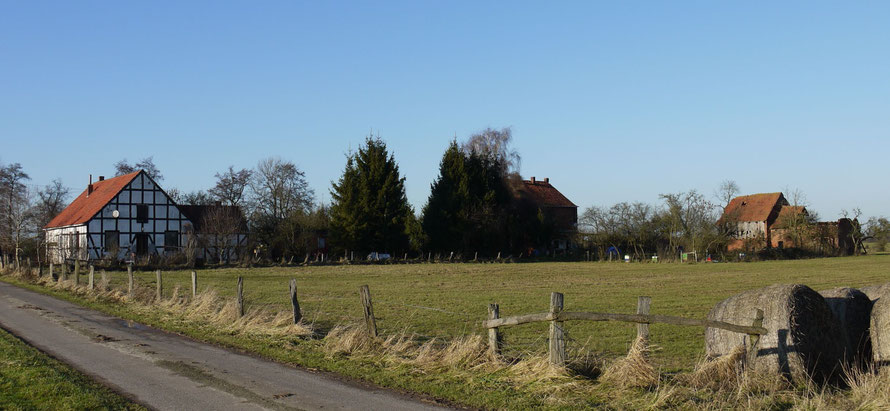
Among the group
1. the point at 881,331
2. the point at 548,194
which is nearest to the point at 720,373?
the point at 881,331

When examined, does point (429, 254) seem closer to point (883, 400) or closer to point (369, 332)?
point (369, 332)

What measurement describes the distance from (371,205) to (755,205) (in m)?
50.8

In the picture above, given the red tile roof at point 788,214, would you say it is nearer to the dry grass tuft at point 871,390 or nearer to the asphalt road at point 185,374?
the dry grass tuft at point 871,390

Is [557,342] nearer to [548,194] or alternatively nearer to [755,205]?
[548,194]

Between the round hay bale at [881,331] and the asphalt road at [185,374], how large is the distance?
6.05 m

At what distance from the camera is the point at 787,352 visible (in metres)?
9.18

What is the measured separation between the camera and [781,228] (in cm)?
7450

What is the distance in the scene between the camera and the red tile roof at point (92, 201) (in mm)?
54000

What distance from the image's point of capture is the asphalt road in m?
8.43

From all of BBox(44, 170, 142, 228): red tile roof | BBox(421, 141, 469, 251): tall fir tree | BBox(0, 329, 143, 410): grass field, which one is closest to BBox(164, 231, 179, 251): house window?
BBox(44, 170, 142, 228): red tile roof

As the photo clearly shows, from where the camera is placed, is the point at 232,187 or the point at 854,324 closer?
the point at 854,324

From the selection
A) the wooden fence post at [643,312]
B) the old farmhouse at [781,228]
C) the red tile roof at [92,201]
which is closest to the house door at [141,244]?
the red tile roof at [92,201]

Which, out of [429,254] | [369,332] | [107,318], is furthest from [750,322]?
[429,254]

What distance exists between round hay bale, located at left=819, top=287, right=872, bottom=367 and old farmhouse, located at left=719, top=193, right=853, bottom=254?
60239mm
